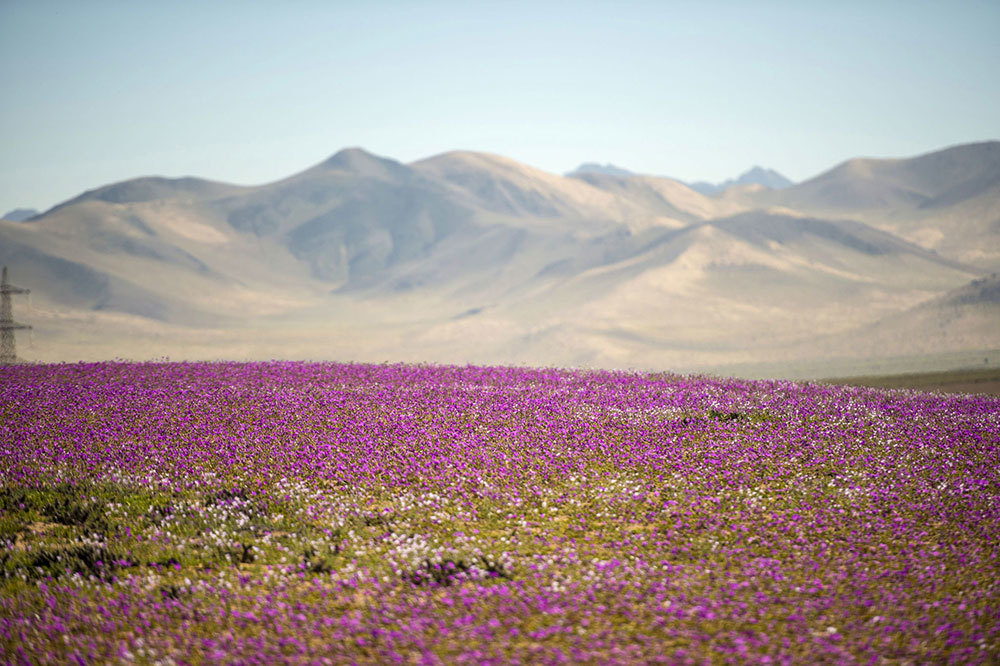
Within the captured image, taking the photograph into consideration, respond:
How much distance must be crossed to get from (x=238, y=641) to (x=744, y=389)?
11.0m

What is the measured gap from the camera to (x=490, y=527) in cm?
909

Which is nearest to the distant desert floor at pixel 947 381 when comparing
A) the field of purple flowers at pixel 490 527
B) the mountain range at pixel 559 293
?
the field of purple flowers at pixel 490 527

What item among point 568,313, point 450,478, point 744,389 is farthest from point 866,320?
point 450,478

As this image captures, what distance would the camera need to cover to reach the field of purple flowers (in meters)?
6.75

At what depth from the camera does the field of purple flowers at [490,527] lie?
6754 mm

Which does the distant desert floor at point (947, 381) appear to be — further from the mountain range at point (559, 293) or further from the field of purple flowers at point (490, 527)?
the mountain range at point (559, 293)

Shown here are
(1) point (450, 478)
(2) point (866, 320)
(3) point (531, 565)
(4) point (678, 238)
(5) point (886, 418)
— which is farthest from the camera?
(4) point (678, 238)

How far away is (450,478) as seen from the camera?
10078 mm

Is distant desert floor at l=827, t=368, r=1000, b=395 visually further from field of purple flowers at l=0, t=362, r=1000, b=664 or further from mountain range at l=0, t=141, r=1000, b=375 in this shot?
mountain range at l=0, t=141, r=1000, b=375

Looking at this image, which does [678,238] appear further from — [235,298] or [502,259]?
[235,298]

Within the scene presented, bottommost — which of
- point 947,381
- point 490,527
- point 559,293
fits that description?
point 490,527

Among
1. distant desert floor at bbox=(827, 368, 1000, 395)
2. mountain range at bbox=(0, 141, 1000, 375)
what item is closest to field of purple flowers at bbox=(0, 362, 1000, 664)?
distant desert floor at bbox=(827, 368, 1000, 395)

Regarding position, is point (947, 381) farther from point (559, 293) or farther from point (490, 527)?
point (559, 293)

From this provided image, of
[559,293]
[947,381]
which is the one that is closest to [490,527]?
[947,381]
